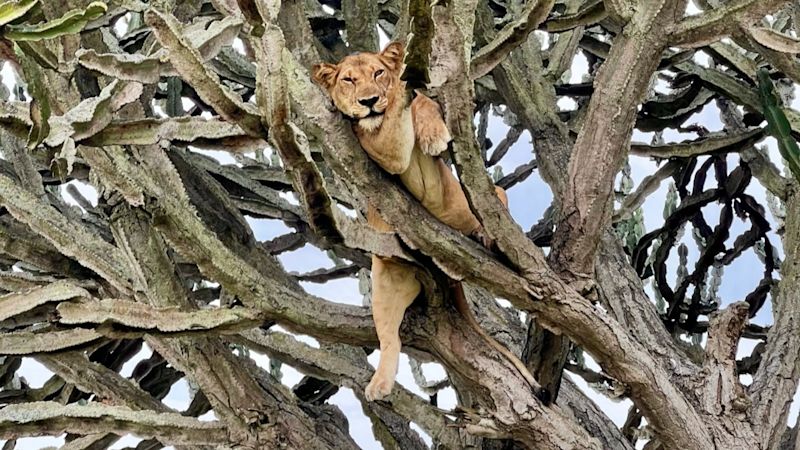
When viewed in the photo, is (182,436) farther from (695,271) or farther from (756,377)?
(695,271)

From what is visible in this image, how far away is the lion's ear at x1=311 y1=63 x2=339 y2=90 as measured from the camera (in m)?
1.69

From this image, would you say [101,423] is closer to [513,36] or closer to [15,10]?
[15,10]

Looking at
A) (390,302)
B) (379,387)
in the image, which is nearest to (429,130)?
(390,302)

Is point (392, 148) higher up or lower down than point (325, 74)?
lower down

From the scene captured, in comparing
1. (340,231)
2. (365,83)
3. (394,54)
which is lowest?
(340,231)

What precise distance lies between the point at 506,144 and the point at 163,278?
1646 millimetres

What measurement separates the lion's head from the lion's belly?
142mm

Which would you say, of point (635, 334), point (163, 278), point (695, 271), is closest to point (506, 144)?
point (695, 271)

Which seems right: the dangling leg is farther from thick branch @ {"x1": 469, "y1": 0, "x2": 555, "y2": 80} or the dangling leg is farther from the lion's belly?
thick branch @ {"x1": 469, "y1": 0, "x2": 555, "y2": 80}

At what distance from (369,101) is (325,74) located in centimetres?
13

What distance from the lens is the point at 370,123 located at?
1610 millimetres

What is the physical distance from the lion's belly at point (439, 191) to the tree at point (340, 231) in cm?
7

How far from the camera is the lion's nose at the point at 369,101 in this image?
1.60 metres

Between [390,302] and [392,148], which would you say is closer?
[392,148]
